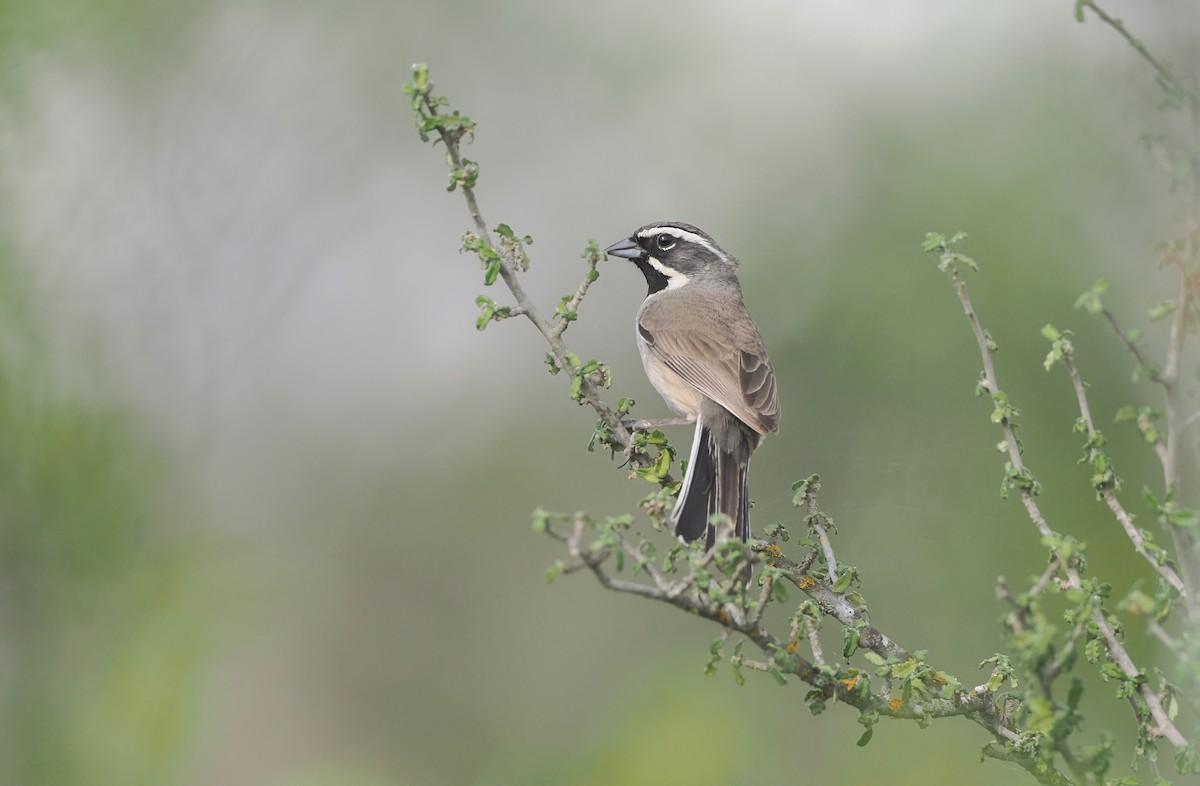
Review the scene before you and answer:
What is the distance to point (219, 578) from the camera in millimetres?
8188

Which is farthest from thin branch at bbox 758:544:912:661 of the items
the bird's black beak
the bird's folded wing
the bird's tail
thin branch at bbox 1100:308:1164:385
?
the bird's black beak

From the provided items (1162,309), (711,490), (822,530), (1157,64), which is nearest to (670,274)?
(711,490)

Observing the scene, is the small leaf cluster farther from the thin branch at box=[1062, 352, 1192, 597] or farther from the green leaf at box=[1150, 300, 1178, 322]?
the green leaf at box=[1150, 300, 1178, 322]

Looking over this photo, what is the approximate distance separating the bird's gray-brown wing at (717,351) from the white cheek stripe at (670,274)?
6.9 inches

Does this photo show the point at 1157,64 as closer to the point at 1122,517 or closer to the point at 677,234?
the point at 1122,517

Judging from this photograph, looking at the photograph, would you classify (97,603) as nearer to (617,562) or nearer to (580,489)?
(580,489)

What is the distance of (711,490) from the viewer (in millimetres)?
3902

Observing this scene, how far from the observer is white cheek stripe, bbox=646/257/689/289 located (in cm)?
573

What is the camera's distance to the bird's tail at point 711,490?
360 centimetres

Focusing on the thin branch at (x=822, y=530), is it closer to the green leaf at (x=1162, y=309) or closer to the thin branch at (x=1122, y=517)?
the thin branch at (x=1122, y=517)

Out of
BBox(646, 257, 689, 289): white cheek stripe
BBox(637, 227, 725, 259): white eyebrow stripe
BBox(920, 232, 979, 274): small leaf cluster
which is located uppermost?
BBox(637, 227, 725, 259): white eyebrow stripe

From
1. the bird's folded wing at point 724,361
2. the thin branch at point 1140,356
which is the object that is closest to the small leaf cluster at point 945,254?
the thin branch at point 1140,356

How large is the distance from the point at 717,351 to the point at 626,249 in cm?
96

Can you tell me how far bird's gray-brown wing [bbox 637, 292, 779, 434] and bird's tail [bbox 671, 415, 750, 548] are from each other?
0.19m
